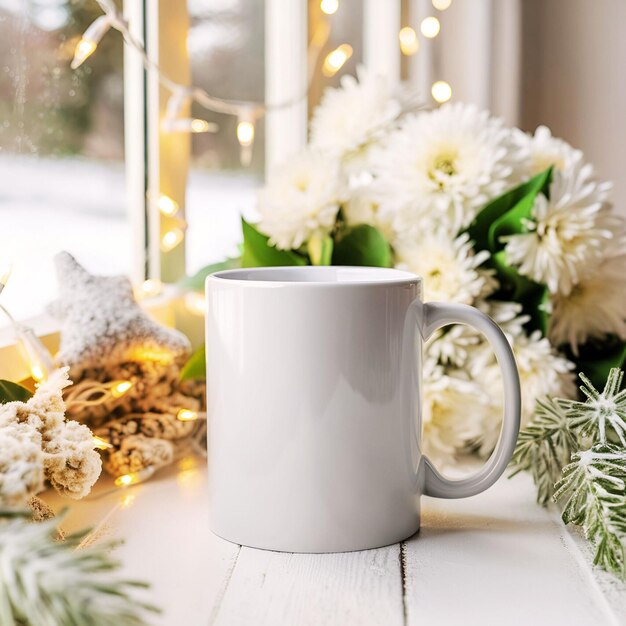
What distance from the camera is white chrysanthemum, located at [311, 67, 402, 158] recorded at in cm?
Answer: 79

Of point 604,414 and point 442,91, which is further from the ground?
point 442,91

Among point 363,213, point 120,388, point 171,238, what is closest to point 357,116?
point 363,213

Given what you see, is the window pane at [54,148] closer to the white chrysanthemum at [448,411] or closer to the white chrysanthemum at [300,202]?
the white chrysanthemum at [300,202]

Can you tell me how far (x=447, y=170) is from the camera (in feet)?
2.34

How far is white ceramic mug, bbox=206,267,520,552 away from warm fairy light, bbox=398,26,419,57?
92 centimetres

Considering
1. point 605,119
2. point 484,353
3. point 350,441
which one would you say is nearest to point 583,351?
point 484,353

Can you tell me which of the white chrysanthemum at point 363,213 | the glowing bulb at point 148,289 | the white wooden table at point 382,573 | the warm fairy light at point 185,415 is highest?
the white chrysanthemum at point 363,213

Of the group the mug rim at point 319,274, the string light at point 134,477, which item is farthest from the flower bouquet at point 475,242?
the string light at point 134,477

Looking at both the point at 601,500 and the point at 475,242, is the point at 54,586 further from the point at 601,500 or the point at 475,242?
the point at 475,242

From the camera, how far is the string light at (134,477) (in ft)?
2.02

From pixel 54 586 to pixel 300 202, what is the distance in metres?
0.45

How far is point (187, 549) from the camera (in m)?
0.51

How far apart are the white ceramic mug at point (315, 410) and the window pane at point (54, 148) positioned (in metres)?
0.23

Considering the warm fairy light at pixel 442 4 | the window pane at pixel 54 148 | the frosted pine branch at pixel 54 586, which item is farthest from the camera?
the warm fairy light at pixel 442 4
